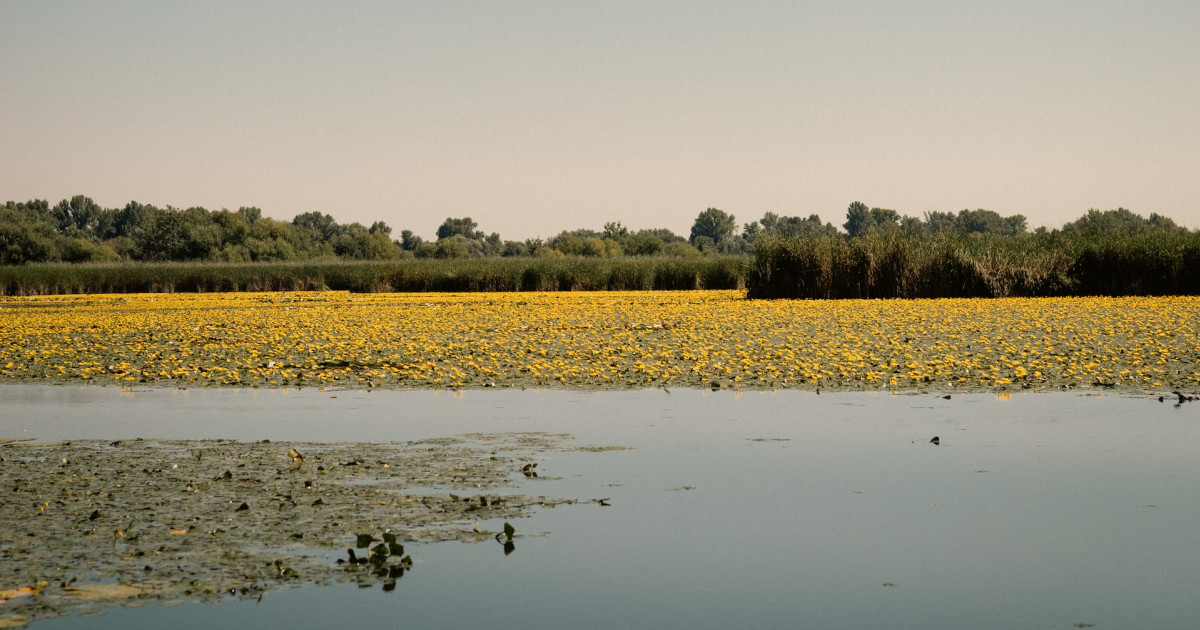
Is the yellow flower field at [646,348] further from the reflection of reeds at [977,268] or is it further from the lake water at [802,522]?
the reflection of reeds at [977,268]

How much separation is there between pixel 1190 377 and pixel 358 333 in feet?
46.8

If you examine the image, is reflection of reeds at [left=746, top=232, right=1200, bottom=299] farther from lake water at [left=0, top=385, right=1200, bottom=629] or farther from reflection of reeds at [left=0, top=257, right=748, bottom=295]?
lake water at [left=0, top=385, right=1200, bottom=629]

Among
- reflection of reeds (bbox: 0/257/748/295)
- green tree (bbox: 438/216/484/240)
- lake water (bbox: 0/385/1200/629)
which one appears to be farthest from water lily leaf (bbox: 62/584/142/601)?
green tree (bbox: 438/216/484/240)

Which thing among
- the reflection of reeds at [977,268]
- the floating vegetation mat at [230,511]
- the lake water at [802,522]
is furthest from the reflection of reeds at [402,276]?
the floating vegetation mat at [230,511]

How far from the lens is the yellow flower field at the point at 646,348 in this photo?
1473 centimetres

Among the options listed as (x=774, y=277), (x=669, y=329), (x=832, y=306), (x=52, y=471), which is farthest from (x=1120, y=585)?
(x=774, y=277)

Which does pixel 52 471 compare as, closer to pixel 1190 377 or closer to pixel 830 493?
pixel 830 493

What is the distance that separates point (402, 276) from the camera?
173ft

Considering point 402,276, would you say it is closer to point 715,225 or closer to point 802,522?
point 802,522

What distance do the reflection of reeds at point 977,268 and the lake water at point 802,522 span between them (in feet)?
76.5

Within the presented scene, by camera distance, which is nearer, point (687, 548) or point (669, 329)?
point (687, 548)

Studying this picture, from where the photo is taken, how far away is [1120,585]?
5.53 m

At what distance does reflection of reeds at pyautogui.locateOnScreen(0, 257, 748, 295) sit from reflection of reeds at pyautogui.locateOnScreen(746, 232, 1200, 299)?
13412 mm

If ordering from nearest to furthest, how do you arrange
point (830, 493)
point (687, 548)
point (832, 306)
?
point (687, 548), point (830, 493), point (832, 306)
